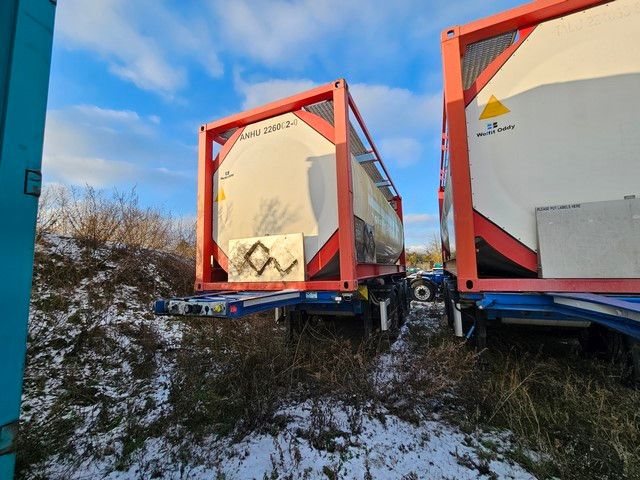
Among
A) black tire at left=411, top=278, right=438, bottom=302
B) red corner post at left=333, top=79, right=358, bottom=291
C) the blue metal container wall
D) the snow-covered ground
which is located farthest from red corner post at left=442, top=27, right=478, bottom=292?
black tire at left=411, top=278, right=438, bottom=302

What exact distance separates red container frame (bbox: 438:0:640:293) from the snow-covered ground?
144 cm

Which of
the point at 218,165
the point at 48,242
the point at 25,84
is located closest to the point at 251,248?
the point at 218,165

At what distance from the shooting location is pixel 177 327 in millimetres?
6395

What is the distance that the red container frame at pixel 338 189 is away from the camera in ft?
13.7

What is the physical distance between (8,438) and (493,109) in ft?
14.5

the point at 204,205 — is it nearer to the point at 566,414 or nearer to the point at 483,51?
the point at 483,51

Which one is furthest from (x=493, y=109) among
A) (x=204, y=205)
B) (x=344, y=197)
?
(x=204, y=205)

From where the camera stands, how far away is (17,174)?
1.16 m

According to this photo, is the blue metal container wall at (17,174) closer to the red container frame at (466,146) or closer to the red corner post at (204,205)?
the red container frame at (466,146)

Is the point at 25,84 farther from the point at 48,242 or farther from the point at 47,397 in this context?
the point at 48,242

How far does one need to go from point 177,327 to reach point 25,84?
5943mm

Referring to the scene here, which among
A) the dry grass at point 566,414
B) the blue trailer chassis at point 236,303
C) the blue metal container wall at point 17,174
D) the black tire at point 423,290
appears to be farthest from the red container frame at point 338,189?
the black tire at point 423,290

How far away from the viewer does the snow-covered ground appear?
8.37 ft

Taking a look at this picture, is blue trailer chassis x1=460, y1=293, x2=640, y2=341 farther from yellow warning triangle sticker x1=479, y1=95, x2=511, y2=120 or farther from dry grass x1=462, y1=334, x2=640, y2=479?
yellow warning triangle sticker x1=479, y1=95, x2=511, y2=120
